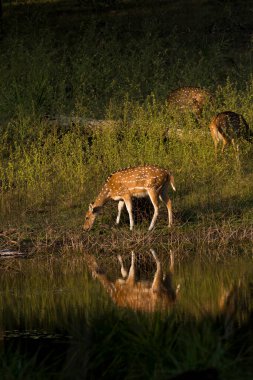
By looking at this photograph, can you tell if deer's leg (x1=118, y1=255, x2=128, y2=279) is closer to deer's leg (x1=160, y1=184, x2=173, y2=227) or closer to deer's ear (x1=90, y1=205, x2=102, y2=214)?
deer's leg (x1=160, y1=184, x2=173, y2=227)

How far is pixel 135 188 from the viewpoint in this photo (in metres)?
17.3

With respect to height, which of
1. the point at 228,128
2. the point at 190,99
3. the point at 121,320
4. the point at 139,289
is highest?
the point at 190,99

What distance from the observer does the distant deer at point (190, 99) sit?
22719 mm

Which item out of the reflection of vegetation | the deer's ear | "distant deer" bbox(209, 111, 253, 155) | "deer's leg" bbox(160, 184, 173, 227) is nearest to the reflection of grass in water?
the reflection of vegetation

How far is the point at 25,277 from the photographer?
47.6ft

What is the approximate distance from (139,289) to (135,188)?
3.87 metres

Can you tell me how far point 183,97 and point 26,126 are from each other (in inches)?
122

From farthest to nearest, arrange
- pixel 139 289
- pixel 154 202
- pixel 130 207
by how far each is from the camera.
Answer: pixel 130 207 < pixel 154 202 < pixel 139 289

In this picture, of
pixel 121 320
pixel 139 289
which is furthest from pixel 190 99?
pixel 121 320

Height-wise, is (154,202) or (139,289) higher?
(154,202)

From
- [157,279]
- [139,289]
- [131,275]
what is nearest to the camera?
[139,289]

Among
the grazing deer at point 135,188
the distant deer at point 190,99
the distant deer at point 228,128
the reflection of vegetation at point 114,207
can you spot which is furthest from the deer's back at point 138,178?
the distant deer at point 190,99

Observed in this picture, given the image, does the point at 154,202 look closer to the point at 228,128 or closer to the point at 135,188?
the point at 135,188

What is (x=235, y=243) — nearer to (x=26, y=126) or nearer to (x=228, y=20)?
(x=26, y=126)
